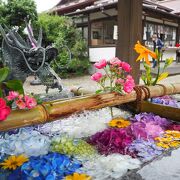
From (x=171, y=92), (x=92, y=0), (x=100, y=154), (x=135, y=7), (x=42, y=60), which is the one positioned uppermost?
(x=92, y=0)

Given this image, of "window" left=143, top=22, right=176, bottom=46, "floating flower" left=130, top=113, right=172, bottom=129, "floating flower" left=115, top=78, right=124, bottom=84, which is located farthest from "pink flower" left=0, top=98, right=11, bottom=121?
"window" left=143, top=22, right=176, bottom=46

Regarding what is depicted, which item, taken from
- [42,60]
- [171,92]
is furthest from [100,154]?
[171,92]

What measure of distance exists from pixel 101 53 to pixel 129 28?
30.9ft

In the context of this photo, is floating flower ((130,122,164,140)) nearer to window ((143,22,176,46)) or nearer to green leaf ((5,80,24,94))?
green leaf ((5,80,24,94))

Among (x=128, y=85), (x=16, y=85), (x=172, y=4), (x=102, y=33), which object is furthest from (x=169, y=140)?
(x=172, y=4)

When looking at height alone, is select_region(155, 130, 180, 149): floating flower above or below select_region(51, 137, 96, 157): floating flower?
below

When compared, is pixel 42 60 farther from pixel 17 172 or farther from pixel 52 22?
pixel 52 22

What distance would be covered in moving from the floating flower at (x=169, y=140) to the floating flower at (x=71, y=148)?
0.67 meters

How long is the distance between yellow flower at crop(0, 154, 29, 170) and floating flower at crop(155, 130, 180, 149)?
1.28 meters

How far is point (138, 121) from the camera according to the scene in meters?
3.18

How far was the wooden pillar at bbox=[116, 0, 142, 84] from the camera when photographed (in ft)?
13.1

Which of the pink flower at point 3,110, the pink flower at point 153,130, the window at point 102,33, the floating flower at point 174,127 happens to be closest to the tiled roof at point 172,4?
the window at point 102,33

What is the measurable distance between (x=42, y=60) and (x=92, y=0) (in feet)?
41.9

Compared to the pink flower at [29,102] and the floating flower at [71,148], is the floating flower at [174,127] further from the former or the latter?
the pink flower at [29,102]
